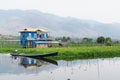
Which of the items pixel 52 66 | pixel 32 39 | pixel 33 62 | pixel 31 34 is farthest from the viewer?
pixel 31 34

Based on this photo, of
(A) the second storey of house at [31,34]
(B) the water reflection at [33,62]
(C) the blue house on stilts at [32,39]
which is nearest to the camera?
(B) the water reflection at [33,62]

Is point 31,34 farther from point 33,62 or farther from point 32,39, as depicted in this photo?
point 33,62

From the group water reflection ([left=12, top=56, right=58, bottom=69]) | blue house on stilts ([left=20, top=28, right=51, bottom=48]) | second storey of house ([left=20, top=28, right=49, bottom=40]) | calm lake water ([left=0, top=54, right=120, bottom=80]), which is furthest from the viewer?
second storey of house ([left=20, top=28, right=49, bottom=40])

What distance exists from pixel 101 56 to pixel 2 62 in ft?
53.2

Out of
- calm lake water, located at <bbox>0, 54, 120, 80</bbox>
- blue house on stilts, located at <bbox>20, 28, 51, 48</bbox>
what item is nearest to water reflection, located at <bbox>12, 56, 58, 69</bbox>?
calm lake water, located at <bbox>0, 54, 120, 80</bbox>

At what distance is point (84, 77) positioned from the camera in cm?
3100

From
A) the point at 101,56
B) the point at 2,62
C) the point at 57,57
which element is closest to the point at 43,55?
the point at 57,57

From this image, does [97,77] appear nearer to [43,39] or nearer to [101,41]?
[43,39]

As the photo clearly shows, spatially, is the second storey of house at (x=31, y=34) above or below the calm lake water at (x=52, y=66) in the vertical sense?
above

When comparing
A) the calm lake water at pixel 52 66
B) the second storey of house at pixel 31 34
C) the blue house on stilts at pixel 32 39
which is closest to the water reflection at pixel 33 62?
the calm lake water at pixel 52 66

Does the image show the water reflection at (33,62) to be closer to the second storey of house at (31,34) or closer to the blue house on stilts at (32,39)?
the blue house on stilts at (32,39)

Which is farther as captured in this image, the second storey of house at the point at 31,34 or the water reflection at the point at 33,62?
the second storey of house at the point at 31,34

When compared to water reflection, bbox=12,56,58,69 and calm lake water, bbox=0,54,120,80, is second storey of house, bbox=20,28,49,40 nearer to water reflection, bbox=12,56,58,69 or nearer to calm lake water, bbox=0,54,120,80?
calm lake water, bbox=0,54,120,80

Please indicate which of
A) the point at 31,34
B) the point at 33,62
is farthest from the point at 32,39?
the point at 33,62
